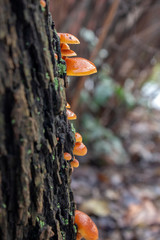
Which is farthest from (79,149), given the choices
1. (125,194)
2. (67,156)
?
(125,194)

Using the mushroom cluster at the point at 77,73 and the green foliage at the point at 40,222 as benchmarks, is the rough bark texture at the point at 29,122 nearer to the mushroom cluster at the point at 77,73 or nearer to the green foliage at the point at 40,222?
the green foliage at the point at 40,222

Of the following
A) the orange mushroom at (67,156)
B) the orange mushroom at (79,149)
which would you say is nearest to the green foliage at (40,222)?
the orange mushroom at (67,156)

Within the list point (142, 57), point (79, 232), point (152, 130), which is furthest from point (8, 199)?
point (152, 130)

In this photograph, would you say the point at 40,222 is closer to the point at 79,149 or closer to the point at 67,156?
the point at 67,156

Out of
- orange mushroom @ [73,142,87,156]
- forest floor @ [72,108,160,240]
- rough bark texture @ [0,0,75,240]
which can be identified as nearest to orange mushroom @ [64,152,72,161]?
rough bark texture @ [0,0,75,240]

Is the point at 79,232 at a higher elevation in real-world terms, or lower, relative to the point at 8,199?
lower

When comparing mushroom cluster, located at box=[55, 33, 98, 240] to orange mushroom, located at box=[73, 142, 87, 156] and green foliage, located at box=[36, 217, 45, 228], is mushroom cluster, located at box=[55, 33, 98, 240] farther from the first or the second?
green foliage, located at box=[36, 217, 45, 228]

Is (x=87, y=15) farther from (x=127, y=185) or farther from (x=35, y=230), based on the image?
(x=35, y=230)
